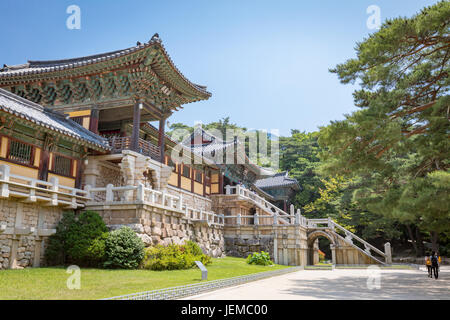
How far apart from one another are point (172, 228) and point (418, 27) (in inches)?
534

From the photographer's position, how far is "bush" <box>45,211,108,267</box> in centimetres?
1413

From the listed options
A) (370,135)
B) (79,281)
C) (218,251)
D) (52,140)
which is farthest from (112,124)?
(370,135)

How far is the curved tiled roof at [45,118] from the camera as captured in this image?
14.1 metres

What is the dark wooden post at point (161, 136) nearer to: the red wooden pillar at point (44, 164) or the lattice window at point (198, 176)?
the red wooden pillar at point (44, 164)

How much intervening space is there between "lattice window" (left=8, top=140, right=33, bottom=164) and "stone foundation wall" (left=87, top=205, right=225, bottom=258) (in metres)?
3.42

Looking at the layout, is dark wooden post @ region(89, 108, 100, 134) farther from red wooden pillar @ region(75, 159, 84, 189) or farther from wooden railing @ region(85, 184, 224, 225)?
wooden railing @ region(85, 184, 224, 225)

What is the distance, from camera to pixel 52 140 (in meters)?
16.2

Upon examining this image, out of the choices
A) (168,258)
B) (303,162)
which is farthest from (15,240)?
→ (303,162)

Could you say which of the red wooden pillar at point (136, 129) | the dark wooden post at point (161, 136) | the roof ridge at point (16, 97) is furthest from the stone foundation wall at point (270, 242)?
the roof ridge at point (16, 97)

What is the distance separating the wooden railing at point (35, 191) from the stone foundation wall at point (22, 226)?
19.6 inches

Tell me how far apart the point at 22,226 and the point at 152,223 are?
520cm

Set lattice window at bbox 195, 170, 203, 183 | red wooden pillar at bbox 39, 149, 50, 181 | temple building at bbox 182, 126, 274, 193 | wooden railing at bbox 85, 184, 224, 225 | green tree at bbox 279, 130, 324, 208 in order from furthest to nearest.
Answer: green tree at bbox 279, 130, 324, 208
temple building at bbox 182, 126, 274, 193
lattice window at bbox 195, 170, 203, 183
wooden railing at bbox 85, 184, 224, 225
red wooden pillar at bbox 39, 149, 50, 181

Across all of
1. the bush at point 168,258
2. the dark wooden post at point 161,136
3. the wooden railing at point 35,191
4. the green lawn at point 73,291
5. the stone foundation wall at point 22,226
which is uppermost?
the dark wooden post at point 161,136

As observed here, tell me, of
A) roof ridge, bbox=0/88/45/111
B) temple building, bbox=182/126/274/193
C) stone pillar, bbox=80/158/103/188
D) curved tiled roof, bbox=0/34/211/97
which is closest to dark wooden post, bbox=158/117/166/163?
curved tiled roof, bbox=0/34/211/97
